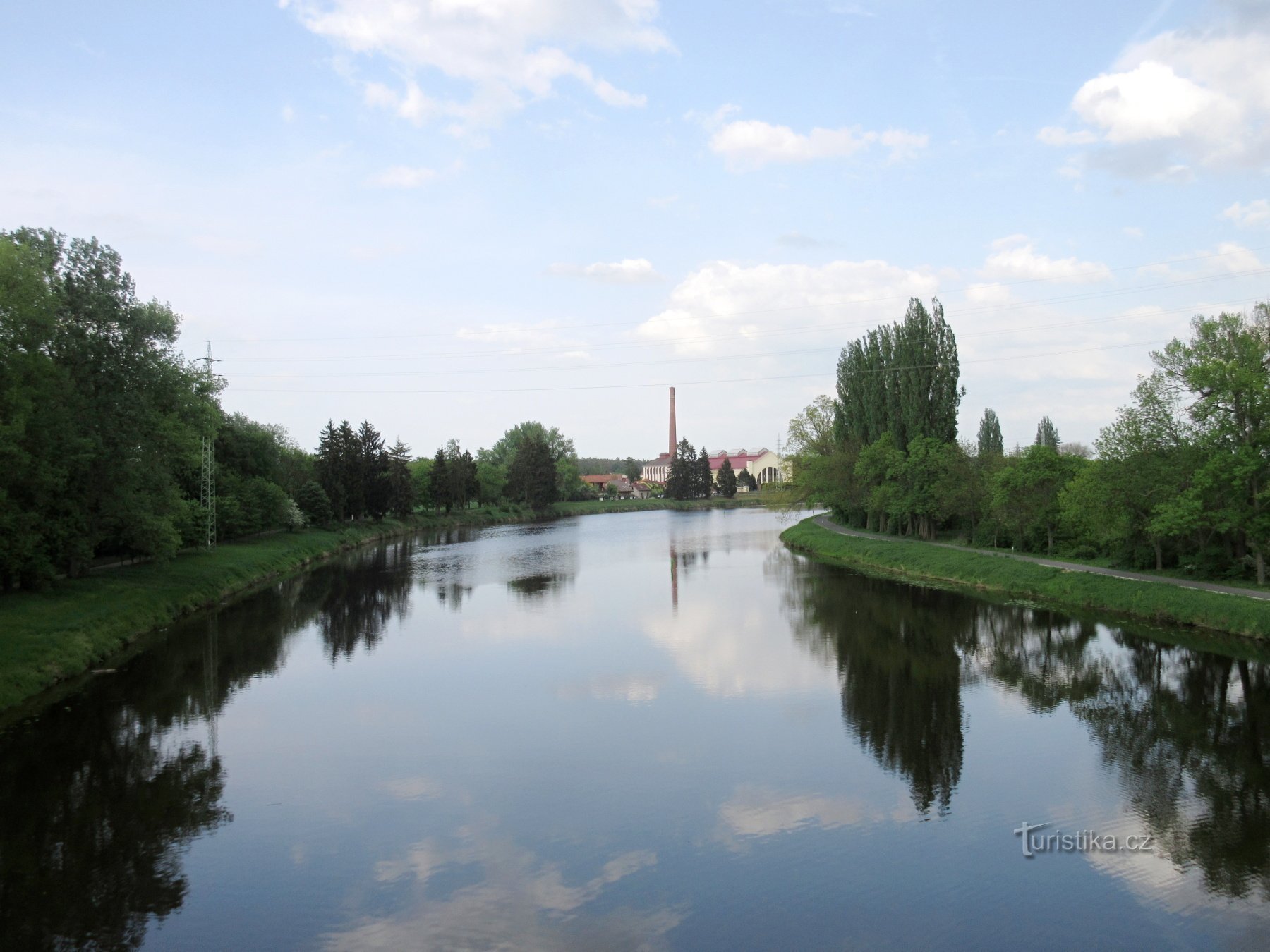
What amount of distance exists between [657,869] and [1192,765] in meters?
8.13

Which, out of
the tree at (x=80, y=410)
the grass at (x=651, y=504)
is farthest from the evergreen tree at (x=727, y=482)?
the tree at (x=80, y=410)

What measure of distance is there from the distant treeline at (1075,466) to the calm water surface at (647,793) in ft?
16.2

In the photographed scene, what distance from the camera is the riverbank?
17266mm

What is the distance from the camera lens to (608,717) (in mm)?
15180

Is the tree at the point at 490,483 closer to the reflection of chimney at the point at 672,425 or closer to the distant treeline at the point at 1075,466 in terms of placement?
the reflection of chimney at the point at 672,425

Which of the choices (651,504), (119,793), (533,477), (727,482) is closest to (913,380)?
(119,793)

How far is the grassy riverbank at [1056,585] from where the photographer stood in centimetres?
2041

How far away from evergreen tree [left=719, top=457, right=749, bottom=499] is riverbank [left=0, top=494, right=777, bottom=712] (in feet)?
238

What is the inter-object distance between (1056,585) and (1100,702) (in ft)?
37.8

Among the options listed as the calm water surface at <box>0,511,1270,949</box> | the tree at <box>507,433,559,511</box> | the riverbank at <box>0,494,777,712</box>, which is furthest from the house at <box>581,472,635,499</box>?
the calm water surface at <box>0,511,1270,949</box>

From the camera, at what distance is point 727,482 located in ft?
373

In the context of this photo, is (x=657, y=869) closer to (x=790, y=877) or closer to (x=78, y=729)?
(x=790, y=877)

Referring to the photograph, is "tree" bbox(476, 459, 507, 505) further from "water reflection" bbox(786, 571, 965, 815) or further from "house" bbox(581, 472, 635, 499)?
"water reflection" bbox(786, 571, 965, 815)

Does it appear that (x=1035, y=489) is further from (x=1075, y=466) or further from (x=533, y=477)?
(x=533, y=477)
